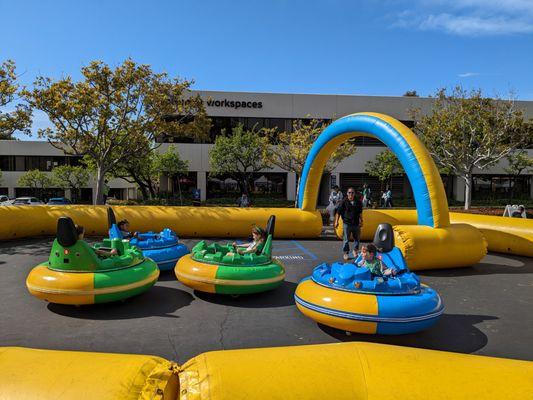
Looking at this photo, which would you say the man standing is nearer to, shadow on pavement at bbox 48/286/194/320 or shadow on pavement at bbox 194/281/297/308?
shadow on pavement at bbox 194/281/297/308

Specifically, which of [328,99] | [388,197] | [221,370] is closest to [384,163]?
[388,197]

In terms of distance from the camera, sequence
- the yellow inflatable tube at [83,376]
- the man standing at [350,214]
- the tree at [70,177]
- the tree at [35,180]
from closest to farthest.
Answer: the yellow inflatable tube at [83,376]
the man standing at [350,214]
the tree at [70,177]
the tree at [35,180]

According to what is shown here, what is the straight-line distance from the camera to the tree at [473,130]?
2388 cm

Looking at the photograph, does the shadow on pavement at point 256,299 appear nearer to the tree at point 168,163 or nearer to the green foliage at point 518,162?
the tree at point 168,163

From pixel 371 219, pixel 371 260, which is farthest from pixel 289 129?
pixel 371 260

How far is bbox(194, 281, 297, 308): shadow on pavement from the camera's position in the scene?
6742mm

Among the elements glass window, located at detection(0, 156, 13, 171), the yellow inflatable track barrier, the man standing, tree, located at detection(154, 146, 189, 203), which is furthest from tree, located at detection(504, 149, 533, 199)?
glass window, located at detection(0, 156, 13, 171)

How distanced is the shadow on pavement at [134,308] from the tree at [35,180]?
3452cm

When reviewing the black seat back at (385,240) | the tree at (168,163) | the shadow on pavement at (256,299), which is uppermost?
the tree at (168,163)

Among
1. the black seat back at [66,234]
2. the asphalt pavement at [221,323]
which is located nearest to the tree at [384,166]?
the asphalt pavement at [221,323]

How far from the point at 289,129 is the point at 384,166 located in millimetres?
8014

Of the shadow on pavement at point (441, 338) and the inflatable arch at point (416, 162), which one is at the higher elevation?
the inflatable arch at point (416, 162)

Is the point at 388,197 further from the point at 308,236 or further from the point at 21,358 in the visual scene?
the point at 21,358

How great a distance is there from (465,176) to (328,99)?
1211 centimetres
